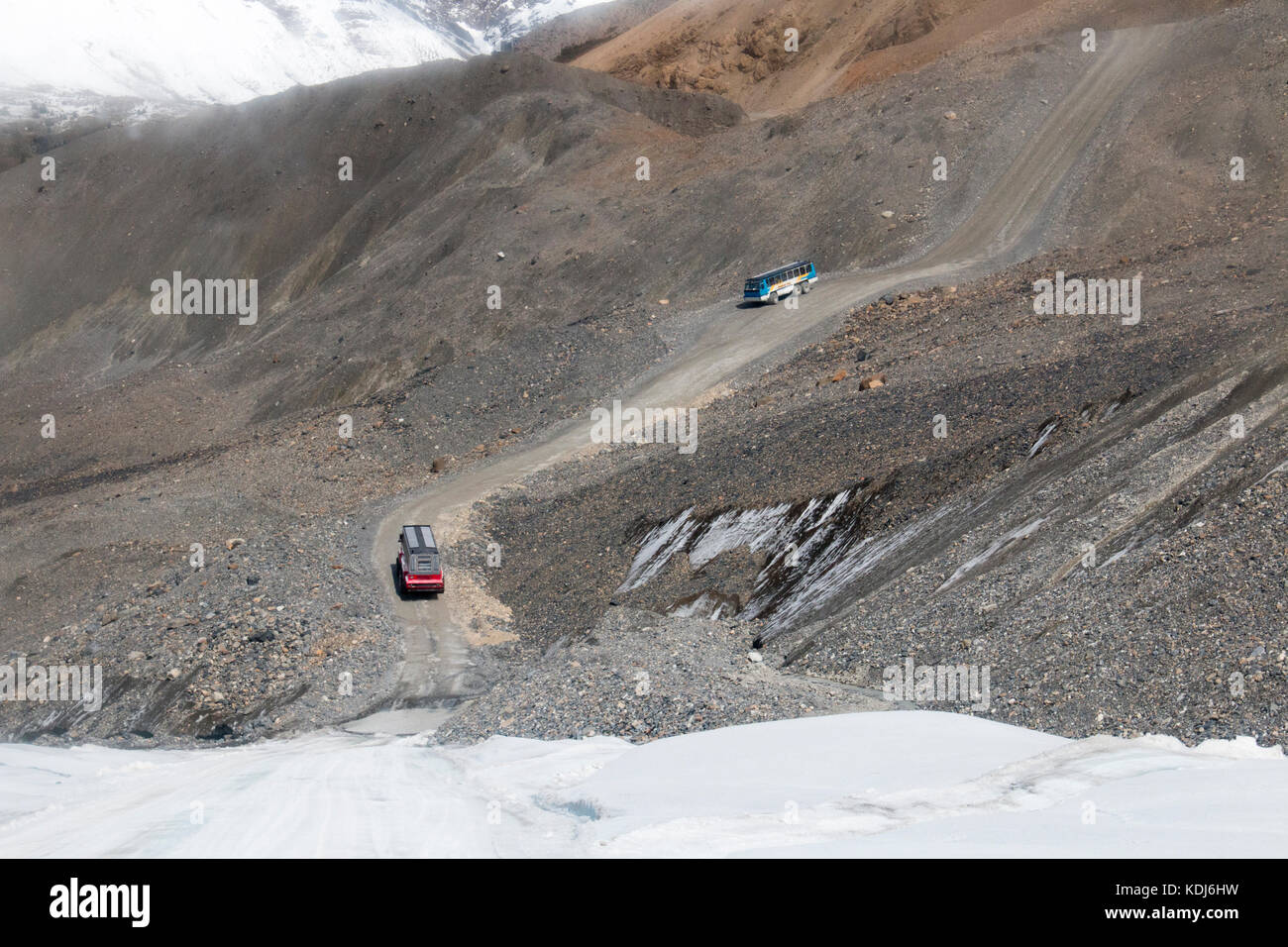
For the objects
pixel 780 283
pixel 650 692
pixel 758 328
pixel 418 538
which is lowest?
pixel 650 692

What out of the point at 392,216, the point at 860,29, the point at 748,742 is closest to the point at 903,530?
the point at 748,742

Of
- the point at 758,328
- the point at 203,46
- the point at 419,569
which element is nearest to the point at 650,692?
the point at 419,569

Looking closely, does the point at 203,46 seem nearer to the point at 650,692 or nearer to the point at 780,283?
the point at 780,283

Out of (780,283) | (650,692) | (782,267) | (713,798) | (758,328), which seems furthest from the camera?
(782,267)

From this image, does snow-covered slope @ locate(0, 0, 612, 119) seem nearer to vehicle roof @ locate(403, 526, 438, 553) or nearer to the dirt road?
the dirt road

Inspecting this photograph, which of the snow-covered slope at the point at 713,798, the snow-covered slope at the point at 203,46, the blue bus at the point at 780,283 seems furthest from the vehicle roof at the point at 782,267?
the snow-covered slope at the point at 203,46

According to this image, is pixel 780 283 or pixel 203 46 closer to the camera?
pixel 780 283

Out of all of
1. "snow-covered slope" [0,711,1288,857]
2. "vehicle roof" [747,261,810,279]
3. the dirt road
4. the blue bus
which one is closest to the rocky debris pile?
"snow-covered slope" [0,711,1288,857]

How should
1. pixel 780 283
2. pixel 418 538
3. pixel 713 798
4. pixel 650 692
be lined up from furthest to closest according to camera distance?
pixel 780 283
pixel 418 538
pixel 650 692
pixel 713 798
